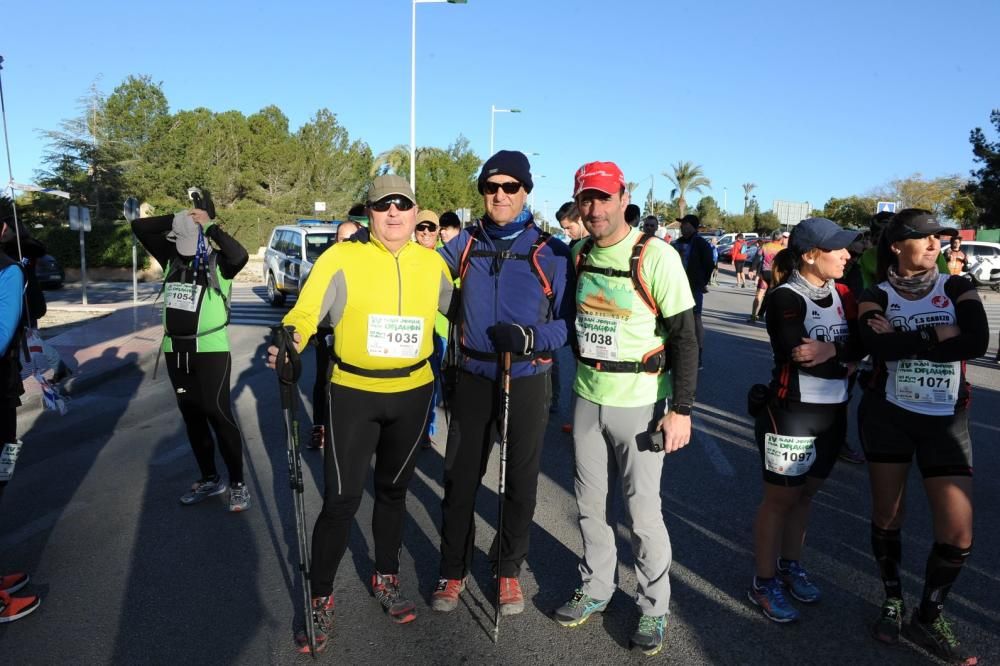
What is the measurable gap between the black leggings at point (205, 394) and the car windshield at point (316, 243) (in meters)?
12.2

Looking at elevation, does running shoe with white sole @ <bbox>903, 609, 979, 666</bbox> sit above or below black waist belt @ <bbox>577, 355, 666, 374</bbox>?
below

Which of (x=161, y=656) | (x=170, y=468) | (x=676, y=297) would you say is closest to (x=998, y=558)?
(x=676, y=297)

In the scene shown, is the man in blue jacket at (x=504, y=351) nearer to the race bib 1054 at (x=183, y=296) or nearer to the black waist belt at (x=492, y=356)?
the black waist belt at (x=492, y=356)

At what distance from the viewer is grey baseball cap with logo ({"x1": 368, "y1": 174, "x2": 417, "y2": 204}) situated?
310 cm

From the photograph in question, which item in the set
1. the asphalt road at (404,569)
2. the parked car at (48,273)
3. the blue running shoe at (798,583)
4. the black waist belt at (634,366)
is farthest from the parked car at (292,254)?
the blue running shoe at (798,583)

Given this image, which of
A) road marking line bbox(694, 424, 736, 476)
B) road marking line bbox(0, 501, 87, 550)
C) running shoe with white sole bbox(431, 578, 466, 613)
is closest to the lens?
running shoe with white sole bbox(431, 578, 466, 613)

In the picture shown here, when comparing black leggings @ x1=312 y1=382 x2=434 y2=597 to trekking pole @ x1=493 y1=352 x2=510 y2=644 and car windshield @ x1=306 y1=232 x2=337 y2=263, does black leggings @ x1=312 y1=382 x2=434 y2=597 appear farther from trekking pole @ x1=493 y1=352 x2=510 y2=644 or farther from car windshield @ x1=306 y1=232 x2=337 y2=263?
car windshield @ x1=306 y1=232 x2=337 y2=263

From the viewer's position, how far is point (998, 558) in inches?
154

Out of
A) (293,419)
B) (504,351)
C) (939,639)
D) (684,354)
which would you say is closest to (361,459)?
(293,419)

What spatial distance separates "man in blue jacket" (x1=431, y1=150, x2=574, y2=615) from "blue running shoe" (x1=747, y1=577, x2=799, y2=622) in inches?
43.9

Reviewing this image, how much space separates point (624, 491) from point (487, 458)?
2.12ft

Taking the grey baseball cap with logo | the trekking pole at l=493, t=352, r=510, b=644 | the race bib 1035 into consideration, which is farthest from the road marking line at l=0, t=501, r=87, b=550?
the grey baseball cap with logo

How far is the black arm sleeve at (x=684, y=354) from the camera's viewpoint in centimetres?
296

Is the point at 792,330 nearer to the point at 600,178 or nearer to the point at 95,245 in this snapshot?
the point at 600,178
